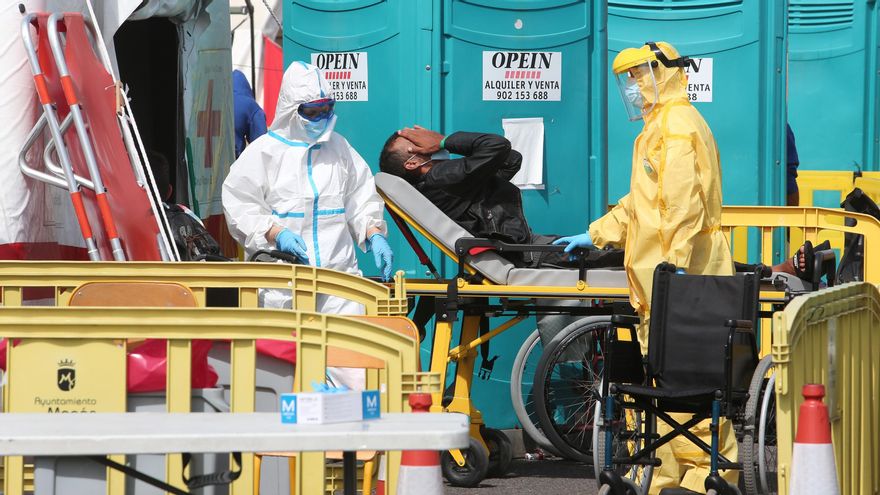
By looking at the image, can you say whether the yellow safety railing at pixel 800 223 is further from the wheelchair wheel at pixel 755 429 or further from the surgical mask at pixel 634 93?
the wheelchair wheel at pixel 755 429

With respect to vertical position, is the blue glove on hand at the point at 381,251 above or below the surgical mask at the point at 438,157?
below

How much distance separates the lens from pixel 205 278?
5.45 metres

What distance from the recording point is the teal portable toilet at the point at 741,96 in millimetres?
10398

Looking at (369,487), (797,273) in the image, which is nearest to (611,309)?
(797,273)

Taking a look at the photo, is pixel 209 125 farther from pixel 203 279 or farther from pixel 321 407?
pixel 321 407

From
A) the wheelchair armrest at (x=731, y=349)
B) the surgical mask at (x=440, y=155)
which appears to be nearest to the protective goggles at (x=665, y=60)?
the wheelchair armrest at (x=731, y=349)

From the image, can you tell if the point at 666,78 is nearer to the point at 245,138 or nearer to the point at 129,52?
the point at 129,52

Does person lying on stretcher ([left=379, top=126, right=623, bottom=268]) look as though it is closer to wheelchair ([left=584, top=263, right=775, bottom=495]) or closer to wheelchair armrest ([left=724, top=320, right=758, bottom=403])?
wheelchair ([left=584, top=263, right=775, bottom=495])

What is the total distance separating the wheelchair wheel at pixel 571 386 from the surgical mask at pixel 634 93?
1.20 metres

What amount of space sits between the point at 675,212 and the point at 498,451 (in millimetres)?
1676

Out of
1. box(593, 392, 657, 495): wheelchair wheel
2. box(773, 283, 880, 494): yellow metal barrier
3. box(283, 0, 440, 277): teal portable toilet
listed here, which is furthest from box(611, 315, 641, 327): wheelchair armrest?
box(283, 0, 440, 277): teal portable toilet

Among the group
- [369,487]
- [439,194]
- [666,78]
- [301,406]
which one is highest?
[666,78]

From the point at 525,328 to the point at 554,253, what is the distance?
3.56ft

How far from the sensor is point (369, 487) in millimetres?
5027
